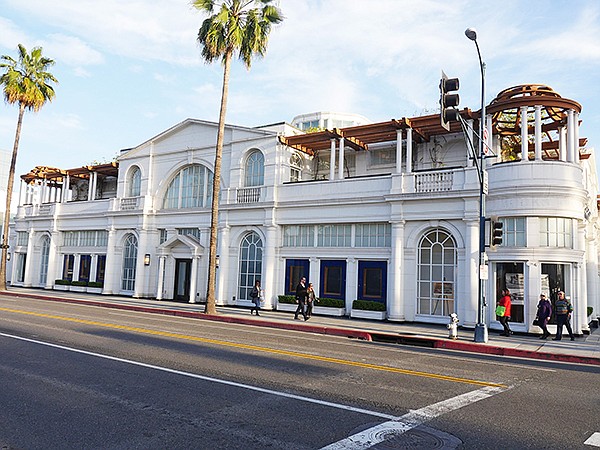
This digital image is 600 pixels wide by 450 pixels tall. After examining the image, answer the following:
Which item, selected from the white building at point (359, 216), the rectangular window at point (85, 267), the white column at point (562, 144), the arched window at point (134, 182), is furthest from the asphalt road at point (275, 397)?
the rectangular window at point (85, 267)

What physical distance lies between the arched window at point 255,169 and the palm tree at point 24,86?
58.9 ft

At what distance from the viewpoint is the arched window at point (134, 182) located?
107 ft

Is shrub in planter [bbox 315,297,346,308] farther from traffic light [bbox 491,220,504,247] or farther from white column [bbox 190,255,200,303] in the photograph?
traffic light [bbox 491,220,504,247]

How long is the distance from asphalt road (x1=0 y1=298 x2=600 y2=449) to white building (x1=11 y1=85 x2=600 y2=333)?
7.68m

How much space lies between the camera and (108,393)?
7.51 m

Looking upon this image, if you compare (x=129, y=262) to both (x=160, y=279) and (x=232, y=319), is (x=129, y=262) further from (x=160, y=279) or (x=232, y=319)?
(x=232, y=319)

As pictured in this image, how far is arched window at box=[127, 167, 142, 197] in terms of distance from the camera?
32.7 metres

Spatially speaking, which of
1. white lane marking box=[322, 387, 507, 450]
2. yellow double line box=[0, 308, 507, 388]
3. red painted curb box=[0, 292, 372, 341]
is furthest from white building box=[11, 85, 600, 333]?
white lane marking box=[322, 387, 507, 450]

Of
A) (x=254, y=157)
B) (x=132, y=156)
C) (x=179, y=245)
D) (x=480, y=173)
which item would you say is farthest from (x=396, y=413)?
(x=132, y=156)

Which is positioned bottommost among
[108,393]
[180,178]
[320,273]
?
[108,393]

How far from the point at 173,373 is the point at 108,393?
1590mm

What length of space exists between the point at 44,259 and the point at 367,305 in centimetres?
2839

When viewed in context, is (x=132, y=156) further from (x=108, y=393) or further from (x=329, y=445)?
(x=329, y=445)

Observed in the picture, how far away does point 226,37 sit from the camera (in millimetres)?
23031
